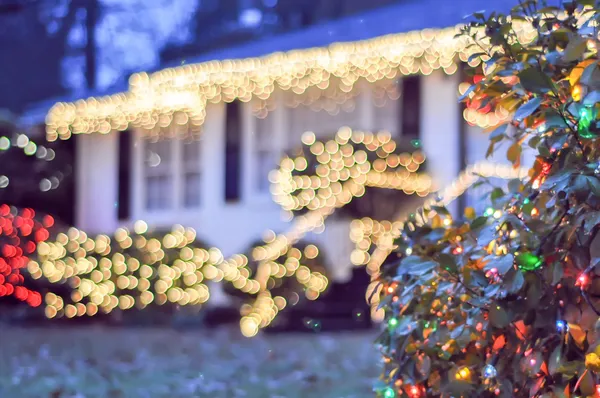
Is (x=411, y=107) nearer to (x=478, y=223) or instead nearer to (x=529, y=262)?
(x=478, y=223)

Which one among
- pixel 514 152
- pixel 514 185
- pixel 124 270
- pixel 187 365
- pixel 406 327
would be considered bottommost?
pixel 187 365

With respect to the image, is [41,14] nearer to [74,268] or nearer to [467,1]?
[74,268]

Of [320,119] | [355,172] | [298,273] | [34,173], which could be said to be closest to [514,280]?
[355,172]

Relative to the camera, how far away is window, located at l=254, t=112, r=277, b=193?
1152 centimetres

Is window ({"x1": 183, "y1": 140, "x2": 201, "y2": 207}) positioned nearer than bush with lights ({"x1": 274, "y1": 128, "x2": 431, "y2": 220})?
No

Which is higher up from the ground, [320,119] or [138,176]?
[320,119]

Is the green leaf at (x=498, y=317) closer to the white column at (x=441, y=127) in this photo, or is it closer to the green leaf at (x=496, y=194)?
the green leaf at (x=496, y=194)

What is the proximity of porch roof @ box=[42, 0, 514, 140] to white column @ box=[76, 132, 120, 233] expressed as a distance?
1.27ft

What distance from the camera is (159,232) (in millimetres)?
11258

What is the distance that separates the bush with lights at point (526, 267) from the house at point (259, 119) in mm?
5795

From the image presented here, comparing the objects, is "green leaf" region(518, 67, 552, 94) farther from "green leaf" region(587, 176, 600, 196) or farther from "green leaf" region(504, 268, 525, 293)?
"green leaf" region(504, 268, 525, 293)

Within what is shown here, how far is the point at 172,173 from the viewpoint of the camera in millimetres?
12930

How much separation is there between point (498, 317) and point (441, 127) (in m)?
7.62

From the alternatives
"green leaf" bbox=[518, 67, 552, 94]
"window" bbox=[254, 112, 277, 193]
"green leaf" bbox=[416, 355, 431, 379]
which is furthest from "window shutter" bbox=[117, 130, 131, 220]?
"green leaf" bbox=[518, 67, 552, 94]
